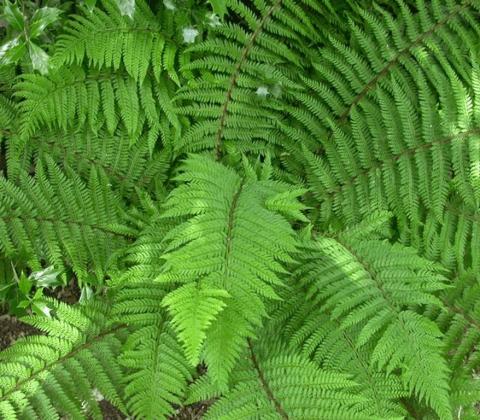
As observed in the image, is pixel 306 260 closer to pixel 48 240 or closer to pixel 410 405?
pixel 410 405

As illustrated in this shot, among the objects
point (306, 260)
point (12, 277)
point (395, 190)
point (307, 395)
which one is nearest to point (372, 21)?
point (395, 190)

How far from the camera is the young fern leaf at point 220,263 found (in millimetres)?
2250

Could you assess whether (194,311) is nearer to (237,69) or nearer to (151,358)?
(151,358)

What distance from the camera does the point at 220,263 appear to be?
2.43 m

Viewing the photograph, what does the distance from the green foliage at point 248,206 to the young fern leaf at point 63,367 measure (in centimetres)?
1

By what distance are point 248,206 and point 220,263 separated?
380 millimetres

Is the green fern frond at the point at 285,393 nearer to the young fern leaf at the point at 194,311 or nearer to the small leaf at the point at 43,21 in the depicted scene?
the young fern leaf at the point at 194,311

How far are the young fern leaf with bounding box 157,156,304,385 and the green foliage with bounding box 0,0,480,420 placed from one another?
0.04 ft

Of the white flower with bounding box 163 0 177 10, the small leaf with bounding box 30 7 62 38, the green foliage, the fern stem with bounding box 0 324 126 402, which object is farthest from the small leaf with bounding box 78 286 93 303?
the white flower with bounding box 163 0 177 10

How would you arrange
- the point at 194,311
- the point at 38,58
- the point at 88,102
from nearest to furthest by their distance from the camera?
the point at 194,311 → the point at 38,58 → the point at 88,102

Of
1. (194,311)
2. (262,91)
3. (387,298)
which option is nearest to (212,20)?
(262,91)

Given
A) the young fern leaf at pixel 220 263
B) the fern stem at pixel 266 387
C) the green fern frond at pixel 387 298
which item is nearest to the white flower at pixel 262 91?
the young fern leaf at pixel 220 263

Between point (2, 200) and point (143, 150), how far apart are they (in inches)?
35.0

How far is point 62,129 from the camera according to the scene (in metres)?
3.24
